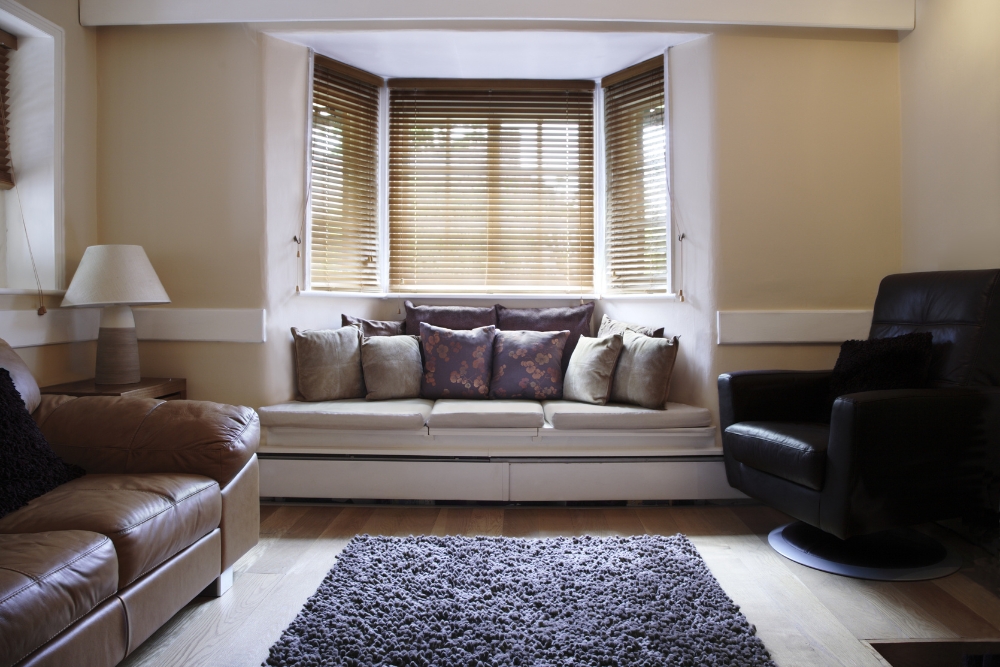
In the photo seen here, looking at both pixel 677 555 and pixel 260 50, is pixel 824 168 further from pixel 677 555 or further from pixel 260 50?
pixel 260 50

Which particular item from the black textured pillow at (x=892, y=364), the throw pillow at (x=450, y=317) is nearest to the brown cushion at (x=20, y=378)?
the throw pillow at (x=450, y=317)

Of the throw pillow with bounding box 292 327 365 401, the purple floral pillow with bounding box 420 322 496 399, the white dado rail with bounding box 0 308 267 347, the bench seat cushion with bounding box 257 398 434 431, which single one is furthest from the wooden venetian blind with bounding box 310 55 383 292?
the bench seat cushion with bounding box 257 398 434 431

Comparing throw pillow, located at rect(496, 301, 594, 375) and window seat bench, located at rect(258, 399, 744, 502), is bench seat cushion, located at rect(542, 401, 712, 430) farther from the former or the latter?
throw pillow, located at rect(496, 301, 594, 375)

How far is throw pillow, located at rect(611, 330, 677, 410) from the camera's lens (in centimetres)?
323

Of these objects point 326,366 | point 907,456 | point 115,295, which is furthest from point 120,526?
point 907,456

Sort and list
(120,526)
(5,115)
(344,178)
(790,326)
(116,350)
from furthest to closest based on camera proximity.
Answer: (344,178)
(790,326)
(5,115)
(116,350)
(120,526)

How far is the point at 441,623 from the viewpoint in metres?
1.97

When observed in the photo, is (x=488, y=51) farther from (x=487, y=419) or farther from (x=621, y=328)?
(x=487, y=419)

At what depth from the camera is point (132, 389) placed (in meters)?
2.93

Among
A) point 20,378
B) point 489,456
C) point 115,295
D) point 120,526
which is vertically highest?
point 115,295

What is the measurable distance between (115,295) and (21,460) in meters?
1.23

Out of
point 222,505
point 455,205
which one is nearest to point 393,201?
point 455,205

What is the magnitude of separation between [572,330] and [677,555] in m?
1.63

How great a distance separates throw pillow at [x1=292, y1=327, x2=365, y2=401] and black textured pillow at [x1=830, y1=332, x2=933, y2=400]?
2467 mm
